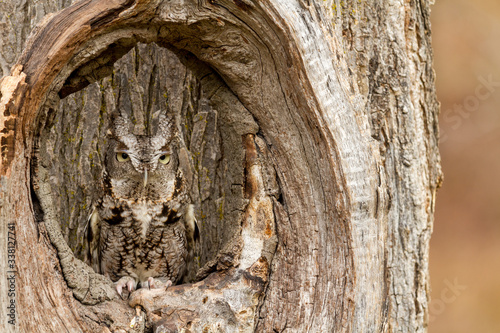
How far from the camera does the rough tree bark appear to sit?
163 cm

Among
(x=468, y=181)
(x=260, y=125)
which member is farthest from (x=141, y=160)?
(x=468, y=181)

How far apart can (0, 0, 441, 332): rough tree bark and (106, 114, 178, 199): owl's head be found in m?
0.43

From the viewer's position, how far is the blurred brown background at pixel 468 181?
3.67 meters

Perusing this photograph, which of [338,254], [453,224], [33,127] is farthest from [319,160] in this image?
[453,224]

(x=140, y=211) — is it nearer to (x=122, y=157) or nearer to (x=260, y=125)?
(x=122, y=157)

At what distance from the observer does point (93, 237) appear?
2477 mm

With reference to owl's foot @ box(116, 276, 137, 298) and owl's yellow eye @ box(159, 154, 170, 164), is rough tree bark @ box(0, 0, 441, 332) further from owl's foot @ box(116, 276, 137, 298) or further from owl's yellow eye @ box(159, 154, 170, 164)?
owl's yellow eye @ box(159, 154, 170, 164)

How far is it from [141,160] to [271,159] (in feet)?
2.48

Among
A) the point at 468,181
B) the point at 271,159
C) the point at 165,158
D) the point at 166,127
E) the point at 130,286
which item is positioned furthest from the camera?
the point at 468,181

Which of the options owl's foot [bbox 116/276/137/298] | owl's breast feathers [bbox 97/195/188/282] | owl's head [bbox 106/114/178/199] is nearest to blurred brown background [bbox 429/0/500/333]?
owl's breast feathers [bbox 97/195/188/282]

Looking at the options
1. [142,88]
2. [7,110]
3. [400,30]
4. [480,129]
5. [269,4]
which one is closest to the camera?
[7,110]

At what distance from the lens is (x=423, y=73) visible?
2152 mm

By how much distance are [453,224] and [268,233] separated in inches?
95.1

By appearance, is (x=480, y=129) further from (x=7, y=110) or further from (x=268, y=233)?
(x=7, y=110)
